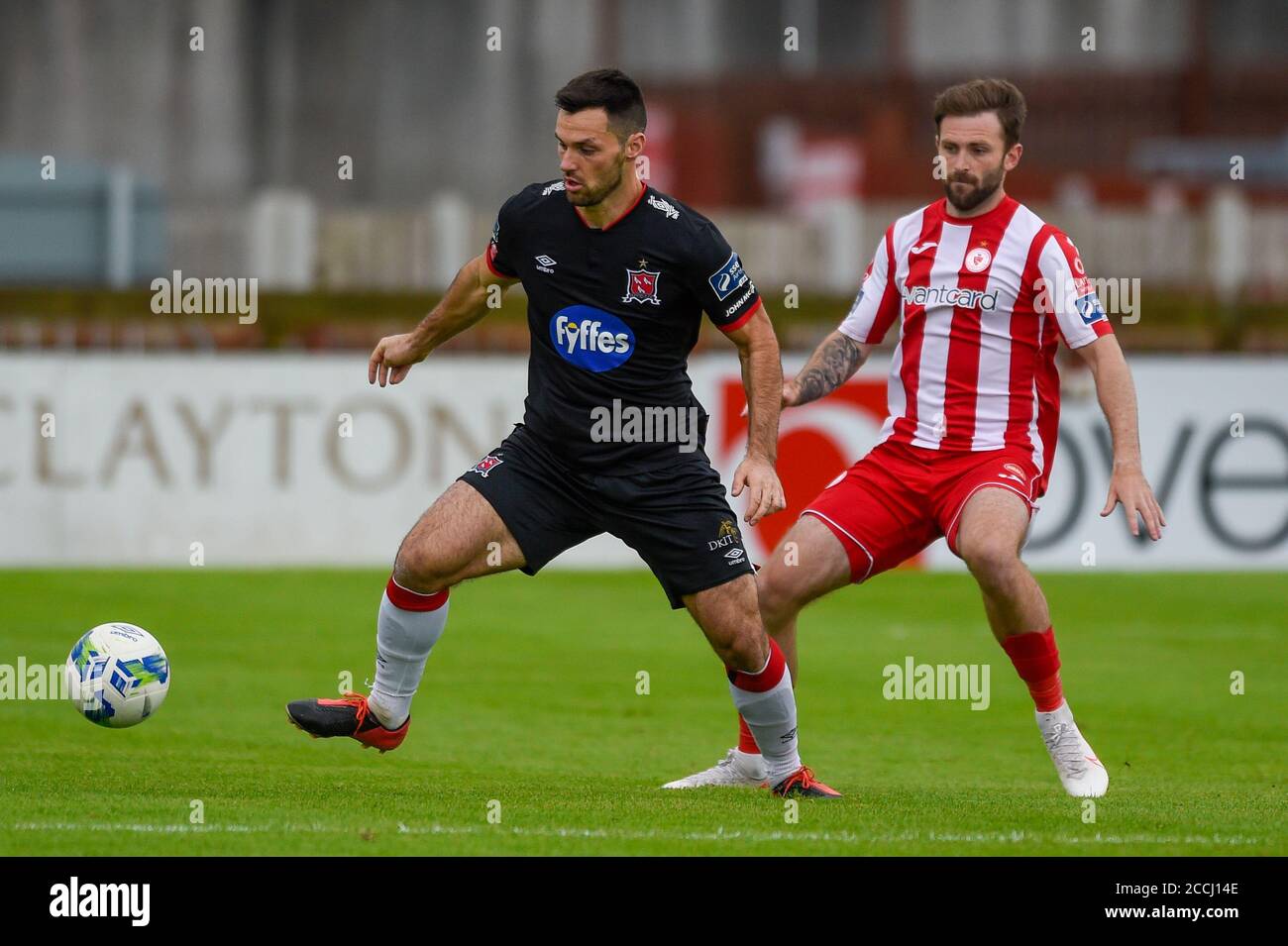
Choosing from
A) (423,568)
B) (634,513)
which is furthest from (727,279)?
(423,568)

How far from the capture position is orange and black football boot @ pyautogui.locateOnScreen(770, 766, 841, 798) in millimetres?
7195

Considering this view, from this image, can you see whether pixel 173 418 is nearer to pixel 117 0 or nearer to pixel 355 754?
pixel 355 754

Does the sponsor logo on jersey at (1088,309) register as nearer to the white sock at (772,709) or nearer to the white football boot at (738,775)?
the white sock at (772,709)

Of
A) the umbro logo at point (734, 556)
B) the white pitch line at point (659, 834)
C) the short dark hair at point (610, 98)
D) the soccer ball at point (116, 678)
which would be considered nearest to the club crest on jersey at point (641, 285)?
the short dark hair at point (610, 98)

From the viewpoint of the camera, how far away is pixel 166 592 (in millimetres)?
13875

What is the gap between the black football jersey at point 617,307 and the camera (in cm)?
693

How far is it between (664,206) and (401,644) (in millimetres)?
1780

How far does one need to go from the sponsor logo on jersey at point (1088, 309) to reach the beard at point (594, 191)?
168 centimetres

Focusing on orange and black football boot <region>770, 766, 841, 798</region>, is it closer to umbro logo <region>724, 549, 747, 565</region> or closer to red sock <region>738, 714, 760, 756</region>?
red sock <region>738, 714, 760, 756</region>

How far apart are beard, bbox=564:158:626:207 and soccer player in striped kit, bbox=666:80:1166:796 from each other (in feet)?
3.14

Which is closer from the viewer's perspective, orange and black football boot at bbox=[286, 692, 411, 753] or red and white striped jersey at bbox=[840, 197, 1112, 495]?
orange and black football boot at bbox=[286, 692, 411, 753]

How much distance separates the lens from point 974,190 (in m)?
7.29

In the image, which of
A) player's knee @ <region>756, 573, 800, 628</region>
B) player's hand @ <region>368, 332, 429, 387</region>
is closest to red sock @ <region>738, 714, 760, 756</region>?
player's knee @ <region>756, 573, 800, 628</region>
